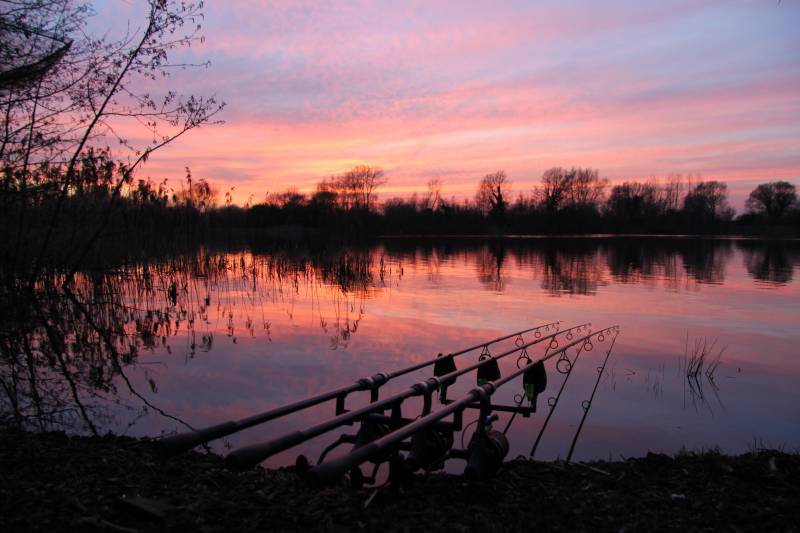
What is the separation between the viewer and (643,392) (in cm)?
839

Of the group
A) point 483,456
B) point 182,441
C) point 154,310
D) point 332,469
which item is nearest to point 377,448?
point 332,469

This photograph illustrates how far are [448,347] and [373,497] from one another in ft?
22.7

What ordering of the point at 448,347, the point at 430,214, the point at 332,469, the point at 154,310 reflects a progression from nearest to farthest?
the point at 332,469, the point at 448,347, the point at 154,310, the point at 430,214

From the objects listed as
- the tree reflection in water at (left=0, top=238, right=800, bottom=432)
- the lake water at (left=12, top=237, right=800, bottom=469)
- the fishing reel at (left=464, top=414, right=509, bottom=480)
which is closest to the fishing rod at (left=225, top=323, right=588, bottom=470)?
the fishing reel at (left=464, top=414, right=509, bottom=480)

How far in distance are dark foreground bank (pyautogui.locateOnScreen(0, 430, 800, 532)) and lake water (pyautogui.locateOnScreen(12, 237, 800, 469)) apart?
3.61 ft

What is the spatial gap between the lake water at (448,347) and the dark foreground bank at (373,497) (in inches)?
43.3

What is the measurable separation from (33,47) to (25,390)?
5.66 meters

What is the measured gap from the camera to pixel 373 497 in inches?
164

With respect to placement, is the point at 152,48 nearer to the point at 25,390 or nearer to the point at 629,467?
the point at 25,390

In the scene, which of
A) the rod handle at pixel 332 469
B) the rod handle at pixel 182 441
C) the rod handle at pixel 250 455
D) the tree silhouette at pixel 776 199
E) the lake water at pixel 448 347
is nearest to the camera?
the rod handle at pixel 332 469

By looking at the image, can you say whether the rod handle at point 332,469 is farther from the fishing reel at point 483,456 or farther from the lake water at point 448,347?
the lake water at point 448,347

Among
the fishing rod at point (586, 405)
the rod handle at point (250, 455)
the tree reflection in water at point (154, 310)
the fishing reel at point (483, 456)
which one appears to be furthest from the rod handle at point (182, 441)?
the fishing rod at point (586, 405)

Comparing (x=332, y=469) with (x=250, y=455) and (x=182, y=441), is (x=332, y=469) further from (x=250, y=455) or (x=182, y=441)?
(x=182, y=441)

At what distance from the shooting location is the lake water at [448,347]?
270 inches
